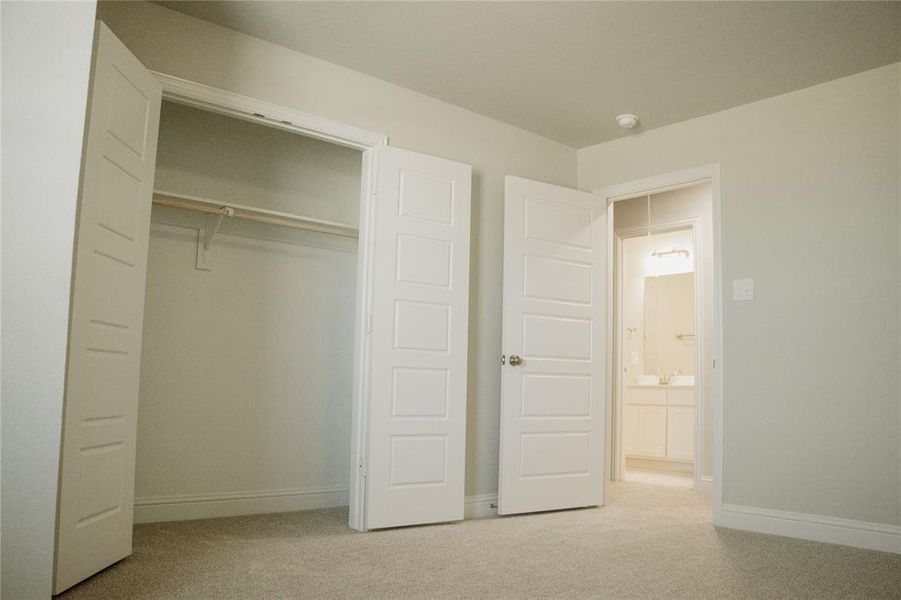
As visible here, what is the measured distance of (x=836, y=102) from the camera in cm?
396

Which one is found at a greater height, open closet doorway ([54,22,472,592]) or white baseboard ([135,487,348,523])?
open closet doorway ([54,22,472,592])

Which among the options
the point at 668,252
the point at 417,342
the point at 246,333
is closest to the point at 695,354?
the point at 668,252

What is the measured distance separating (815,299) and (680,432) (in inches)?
112

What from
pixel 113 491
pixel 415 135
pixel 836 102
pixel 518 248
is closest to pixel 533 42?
pixel 415 135

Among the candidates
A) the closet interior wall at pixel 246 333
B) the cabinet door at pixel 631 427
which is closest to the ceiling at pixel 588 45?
the closet interior wall at pixel 246 333

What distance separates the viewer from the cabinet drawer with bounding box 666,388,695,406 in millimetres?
6410

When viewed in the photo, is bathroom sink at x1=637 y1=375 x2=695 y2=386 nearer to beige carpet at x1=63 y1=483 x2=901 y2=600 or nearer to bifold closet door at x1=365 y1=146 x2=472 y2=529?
beige carpet at x1=63 y1=483 x2=901 y2=600

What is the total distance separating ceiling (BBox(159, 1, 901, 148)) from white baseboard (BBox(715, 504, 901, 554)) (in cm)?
250

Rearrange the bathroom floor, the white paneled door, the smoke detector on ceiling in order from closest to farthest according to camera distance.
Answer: the white paneled door < the smoke detector on ceiling < the bathroom floor

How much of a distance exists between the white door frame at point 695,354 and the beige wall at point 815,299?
64.1 inches

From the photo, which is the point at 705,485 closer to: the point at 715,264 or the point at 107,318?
the point at 715,264

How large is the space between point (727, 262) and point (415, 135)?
212 centimetres

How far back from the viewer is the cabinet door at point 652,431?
6594mm

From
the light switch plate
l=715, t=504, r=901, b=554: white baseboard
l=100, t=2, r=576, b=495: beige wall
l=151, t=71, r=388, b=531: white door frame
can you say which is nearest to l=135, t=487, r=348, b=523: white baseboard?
l=151, t=71, r=388, b=531: white door frame
